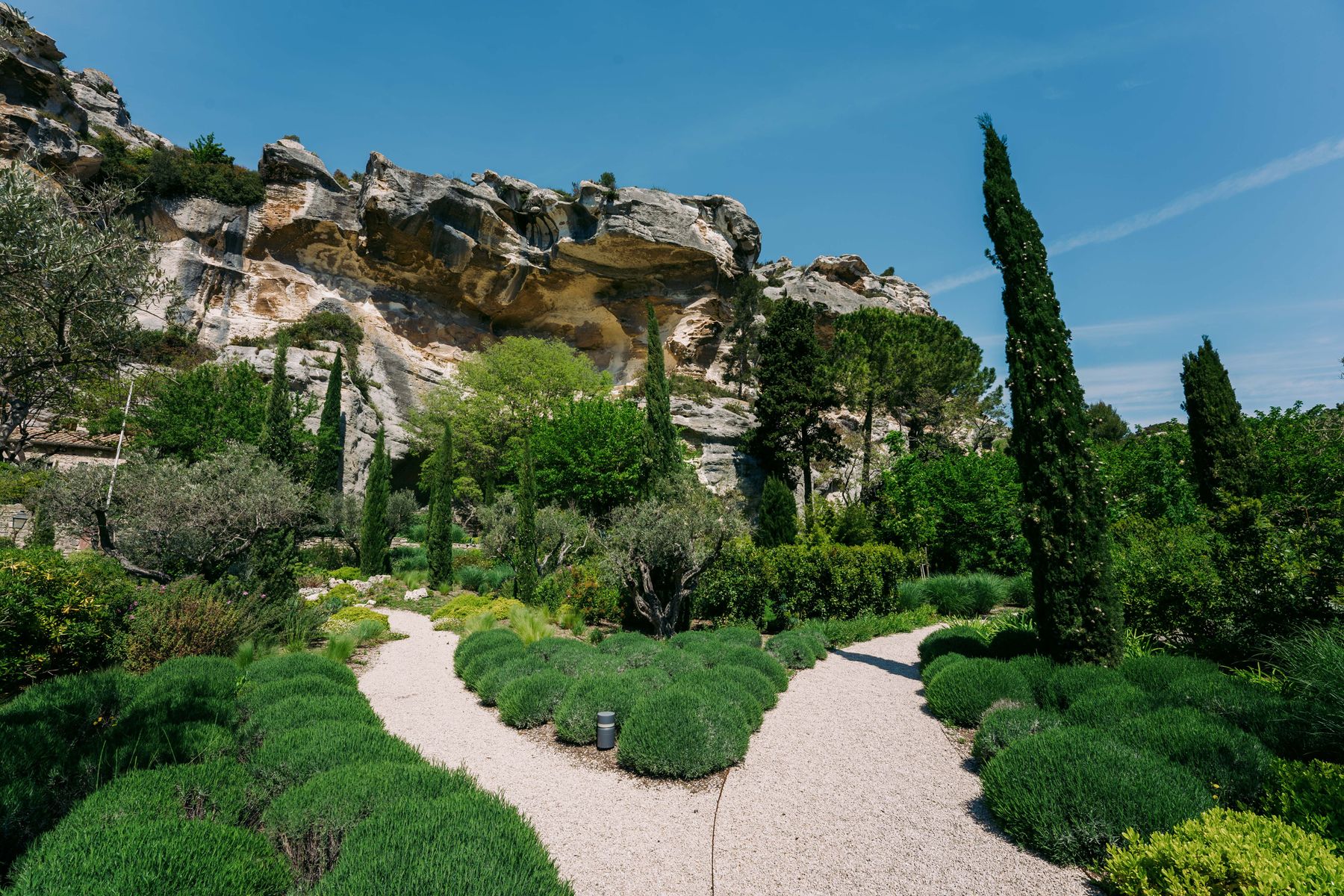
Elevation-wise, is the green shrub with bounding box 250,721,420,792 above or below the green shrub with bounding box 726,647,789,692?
above

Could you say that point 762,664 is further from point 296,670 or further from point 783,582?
point 296,670

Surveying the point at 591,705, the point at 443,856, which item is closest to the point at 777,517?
the point at 591,705

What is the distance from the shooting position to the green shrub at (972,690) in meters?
5.74

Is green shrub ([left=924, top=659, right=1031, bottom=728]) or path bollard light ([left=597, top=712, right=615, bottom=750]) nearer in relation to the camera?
path bollard light ([left=597, top=712, right=615, bottom=750])

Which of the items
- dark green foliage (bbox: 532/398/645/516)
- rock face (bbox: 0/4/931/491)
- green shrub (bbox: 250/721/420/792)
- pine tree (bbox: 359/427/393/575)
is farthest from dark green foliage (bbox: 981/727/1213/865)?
rock face (bbox: 0/4/931/491)

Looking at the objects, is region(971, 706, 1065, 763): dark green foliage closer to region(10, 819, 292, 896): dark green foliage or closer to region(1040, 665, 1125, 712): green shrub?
region(1040, 665, 1125, 712): green shrub

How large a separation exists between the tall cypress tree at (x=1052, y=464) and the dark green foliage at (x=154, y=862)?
7488 mm

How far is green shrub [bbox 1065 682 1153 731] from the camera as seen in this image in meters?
4.55

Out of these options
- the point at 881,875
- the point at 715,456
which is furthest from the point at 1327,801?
the point at 715,456

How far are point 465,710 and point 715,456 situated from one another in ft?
73.1

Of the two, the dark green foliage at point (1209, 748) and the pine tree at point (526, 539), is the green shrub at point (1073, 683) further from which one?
the pine tree at point (526, 539)

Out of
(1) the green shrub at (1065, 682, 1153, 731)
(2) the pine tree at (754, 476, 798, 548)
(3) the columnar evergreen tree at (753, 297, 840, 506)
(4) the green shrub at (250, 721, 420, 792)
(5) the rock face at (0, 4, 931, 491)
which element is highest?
(5) the rock face at (0, 4, 931, 491)

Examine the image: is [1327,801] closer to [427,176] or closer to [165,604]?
[165,604]

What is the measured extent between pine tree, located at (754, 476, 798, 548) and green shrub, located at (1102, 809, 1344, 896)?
15869mm
